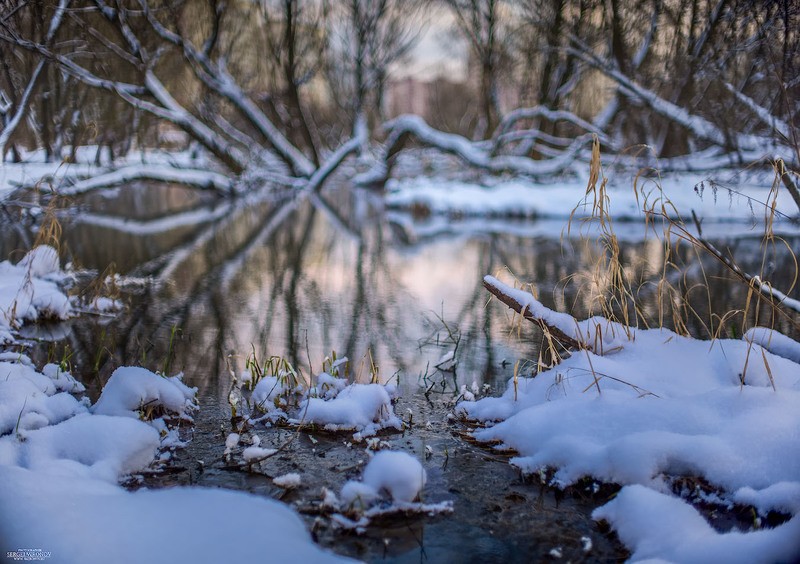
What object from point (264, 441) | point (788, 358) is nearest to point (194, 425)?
point (264, 441)

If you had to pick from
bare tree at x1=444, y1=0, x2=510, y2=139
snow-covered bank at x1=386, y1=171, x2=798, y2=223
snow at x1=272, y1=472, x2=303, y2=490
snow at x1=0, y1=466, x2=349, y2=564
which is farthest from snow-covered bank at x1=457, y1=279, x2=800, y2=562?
bare tree at x1=444, y1=0, x2=510, y2=139

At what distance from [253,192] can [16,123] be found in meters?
13.5

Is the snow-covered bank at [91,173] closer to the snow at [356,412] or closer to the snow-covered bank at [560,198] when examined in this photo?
the snow at [356,412]

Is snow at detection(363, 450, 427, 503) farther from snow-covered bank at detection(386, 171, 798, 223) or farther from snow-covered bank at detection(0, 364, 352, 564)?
snow-covered bank at detection(386, 171, 798, 223)

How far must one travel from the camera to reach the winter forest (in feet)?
6.15

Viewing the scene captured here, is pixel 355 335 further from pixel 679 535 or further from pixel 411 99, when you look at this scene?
pixel 411 99

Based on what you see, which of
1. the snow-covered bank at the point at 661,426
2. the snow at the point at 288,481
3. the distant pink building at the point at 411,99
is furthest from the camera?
the distant pink building at the point at 411,99

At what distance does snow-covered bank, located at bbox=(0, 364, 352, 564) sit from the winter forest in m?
0.01

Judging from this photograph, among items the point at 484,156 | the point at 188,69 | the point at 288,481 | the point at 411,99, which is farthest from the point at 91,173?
the point at 411,99

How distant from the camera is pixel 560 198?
42.8 ft

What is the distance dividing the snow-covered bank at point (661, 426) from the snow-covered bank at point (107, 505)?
0.98 metres

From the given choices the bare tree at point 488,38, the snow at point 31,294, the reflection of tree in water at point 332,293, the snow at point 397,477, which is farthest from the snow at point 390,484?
the bare tree at point 488,38

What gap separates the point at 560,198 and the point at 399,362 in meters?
10.1

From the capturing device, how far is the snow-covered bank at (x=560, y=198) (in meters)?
12.0
